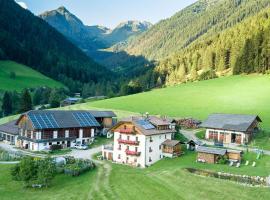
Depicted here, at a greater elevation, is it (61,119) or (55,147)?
(61,119)

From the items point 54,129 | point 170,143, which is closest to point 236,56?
point 170,143

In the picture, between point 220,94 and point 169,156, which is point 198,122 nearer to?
point 169,156

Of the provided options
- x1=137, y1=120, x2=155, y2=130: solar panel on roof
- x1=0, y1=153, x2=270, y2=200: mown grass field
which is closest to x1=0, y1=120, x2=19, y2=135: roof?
x1=0, y1=153, x2=270, y2=200: mown grass field

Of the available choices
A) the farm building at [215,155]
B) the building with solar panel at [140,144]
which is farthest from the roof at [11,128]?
the farm building at [215,155]

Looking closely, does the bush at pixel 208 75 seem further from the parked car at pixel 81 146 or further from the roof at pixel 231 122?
the parked car at pixel 81 146

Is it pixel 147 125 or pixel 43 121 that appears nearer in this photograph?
pixel 147 125

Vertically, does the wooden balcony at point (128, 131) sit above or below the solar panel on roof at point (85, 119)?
below

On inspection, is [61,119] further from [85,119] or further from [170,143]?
[170,143]
